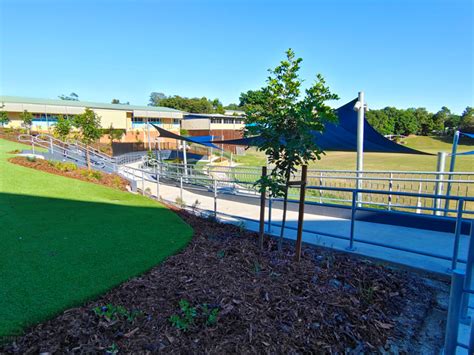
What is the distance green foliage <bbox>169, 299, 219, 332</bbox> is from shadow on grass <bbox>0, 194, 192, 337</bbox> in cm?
103

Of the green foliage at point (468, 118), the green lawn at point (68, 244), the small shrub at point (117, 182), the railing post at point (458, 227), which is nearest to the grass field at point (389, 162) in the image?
the small shrub at point (117, 182)

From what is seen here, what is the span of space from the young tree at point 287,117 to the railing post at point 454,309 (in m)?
1.81

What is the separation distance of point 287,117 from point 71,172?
9.46 metres

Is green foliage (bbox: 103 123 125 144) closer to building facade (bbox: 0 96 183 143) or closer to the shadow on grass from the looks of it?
building facade (bbox: 0 96 183 143)

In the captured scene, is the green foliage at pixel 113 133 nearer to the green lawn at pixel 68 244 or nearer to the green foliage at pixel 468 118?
the green lawn at pixel 68 244

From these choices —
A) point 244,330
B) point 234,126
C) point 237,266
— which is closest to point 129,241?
point 237,266

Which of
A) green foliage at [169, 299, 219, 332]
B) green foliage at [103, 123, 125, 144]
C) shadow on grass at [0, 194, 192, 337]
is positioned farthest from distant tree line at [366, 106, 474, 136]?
green foliage at [169, 299, 219, 332]

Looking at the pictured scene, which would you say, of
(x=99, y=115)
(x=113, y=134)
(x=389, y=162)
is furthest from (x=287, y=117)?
(x=99, y=115)

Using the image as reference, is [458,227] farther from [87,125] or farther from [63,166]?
[87,125]

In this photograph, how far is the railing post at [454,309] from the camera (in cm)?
192

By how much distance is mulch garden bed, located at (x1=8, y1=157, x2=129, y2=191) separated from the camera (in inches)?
388

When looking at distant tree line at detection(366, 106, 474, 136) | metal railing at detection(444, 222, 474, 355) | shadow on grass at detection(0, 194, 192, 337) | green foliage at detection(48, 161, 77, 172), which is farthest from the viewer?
distant tree line at detection(366, 106, 474, 136)

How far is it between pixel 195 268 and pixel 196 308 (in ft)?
2.89

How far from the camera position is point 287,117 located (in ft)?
11.1
